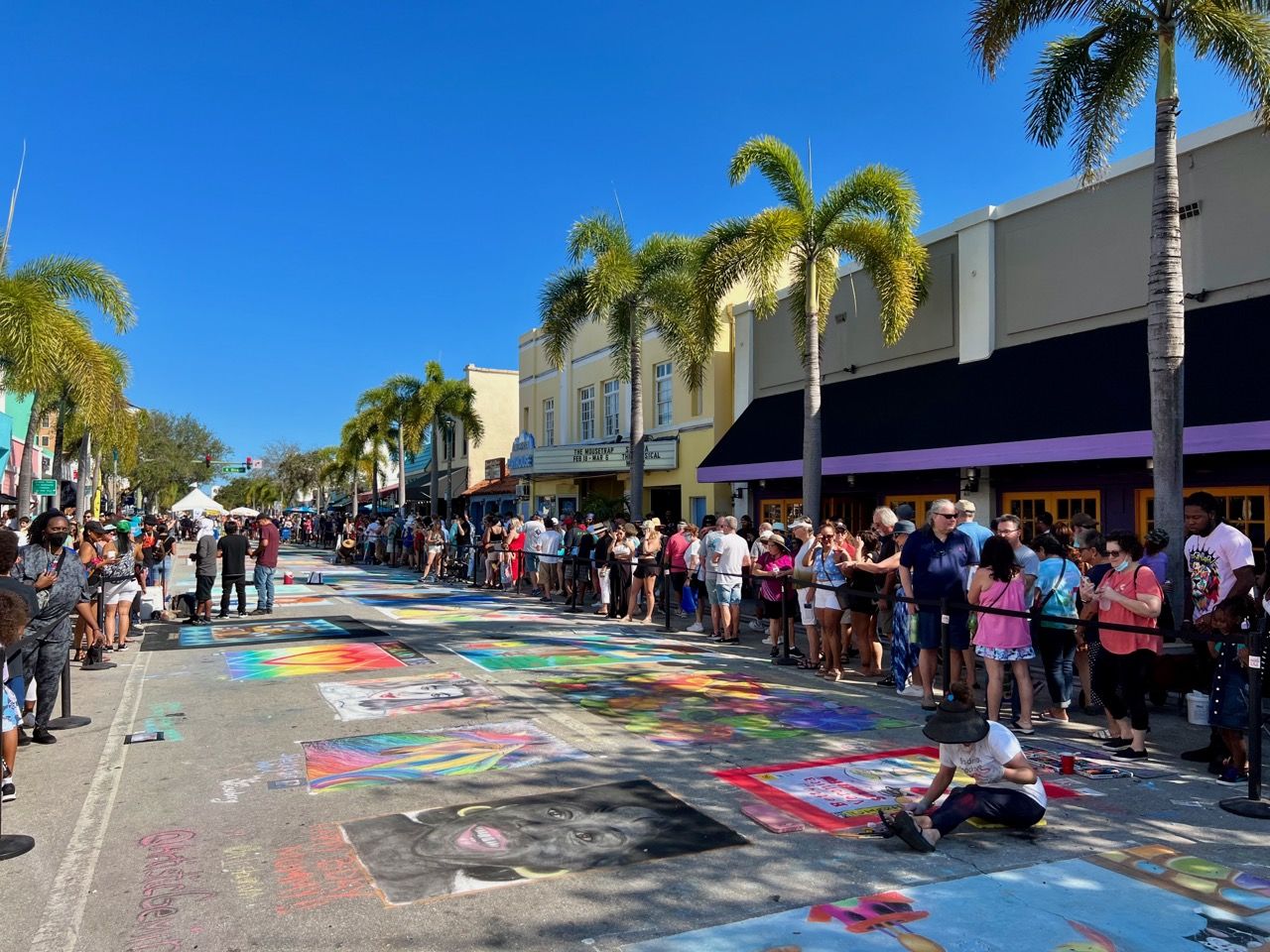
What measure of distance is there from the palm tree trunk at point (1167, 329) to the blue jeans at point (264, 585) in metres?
13.8

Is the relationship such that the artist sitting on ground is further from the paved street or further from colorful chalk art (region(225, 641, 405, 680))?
colorful chalk art (region(225, 641, 405, 680))

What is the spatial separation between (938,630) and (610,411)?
23.7 metres

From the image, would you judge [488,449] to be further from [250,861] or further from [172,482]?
[250,861]

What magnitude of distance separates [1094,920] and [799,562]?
6.90 meters

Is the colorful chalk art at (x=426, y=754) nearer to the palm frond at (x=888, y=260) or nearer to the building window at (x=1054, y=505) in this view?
the building window at (x=1054, y=505)

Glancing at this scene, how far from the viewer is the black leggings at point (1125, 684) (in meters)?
6.80

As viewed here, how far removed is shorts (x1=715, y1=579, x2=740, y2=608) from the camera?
12648mm

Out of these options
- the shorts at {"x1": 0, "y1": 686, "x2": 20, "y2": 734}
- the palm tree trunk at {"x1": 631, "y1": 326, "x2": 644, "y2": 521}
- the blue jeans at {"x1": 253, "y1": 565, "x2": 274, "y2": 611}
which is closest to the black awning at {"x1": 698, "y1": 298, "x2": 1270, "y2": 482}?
the palm tree trunk at {"x1": 631, "y1": 326, "x2": 644, "y2": 521}

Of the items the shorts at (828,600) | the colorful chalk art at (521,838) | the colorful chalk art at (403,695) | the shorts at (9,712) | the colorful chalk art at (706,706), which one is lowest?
the colorful chalk art at (521,838)

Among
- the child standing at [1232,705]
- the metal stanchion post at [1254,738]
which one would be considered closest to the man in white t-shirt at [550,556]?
the child standing at [1232,705]

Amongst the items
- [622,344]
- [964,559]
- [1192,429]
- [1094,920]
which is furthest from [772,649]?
[622,344]

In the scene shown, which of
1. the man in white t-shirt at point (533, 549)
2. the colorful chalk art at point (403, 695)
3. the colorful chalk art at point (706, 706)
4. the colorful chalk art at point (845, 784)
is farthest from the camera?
the man in white t-shirt at point (533, 549)

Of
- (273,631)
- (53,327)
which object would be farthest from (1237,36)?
(53,327)

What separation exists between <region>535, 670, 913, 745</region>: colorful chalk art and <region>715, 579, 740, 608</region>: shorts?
242 cm
